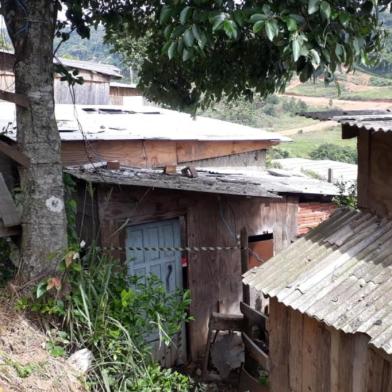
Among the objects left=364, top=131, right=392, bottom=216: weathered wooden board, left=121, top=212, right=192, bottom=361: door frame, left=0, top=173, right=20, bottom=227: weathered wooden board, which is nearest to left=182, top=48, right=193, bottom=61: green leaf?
left=364, top=131, right=392, bottom=216: weathered wooden board

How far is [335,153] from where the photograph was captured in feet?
96.2

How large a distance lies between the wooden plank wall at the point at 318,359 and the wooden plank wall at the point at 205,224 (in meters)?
2.69

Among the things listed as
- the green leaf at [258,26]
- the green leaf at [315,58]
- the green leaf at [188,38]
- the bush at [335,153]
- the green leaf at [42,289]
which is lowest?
the bush at [335,153]

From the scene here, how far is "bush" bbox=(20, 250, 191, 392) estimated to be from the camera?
168 inches

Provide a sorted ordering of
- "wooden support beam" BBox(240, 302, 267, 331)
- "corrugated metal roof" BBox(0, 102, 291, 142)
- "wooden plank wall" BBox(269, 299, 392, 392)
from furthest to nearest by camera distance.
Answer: "corrugated metal roof" BBox(0, 102, 291, 142)
"wooden support beam" BBox(240, 302, 267, 331)
"wooden plank wall" BBox(269, 299, 392, 392)

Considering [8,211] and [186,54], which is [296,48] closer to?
[186,54]

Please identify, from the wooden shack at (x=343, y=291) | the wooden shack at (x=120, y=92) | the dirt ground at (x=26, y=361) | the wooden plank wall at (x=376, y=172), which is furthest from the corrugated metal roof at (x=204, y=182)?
the wooden shack at (x=120, y=92)

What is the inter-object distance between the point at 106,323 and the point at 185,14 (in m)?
2.62

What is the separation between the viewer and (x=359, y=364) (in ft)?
13.1

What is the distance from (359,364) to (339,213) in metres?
1.51

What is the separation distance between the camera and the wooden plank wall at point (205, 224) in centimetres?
684

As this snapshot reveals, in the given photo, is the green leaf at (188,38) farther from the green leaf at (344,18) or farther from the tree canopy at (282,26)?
the green leaf at (344,18)

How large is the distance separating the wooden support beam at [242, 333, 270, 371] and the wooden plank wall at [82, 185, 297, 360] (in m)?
1.37

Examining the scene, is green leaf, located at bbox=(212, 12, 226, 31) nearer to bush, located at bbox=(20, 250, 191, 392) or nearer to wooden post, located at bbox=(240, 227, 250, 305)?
bush, located at bbox=(20, 250, 191, 392)
